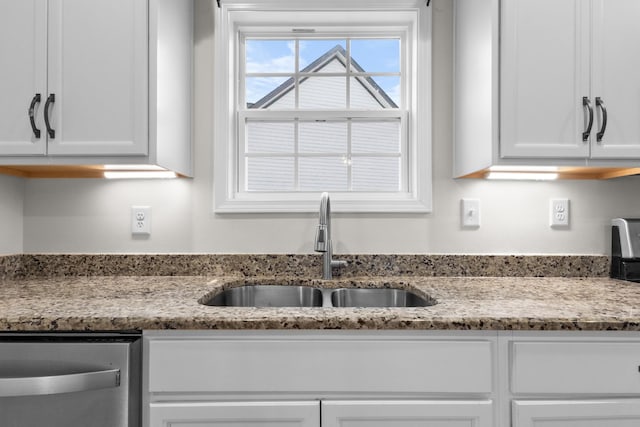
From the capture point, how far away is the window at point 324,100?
192 cm

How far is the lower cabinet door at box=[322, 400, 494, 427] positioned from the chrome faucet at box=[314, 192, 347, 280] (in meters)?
0.65

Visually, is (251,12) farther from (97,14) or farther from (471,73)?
(471,73)

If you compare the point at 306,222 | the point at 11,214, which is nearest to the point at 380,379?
the point at 306,222

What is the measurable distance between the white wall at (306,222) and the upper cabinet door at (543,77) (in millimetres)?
399

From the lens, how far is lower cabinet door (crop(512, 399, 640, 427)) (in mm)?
1127

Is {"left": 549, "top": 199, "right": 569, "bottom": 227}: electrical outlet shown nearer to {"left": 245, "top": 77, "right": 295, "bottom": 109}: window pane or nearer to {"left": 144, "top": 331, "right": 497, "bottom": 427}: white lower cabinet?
{"left": 144, "top": 331, "right": 497, "bottom": 427}: white lower cabinet

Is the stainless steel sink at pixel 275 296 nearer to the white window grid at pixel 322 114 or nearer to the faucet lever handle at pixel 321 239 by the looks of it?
the faucet lever handle at pixel 321 239

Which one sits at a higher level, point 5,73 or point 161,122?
point 5,73

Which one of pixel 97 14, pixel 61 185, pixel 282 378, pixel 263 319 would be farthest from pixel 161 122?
pixel 282 378

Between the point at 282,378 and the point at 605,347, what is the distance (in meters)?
0.83

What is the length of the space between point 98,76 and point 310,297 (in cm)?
110

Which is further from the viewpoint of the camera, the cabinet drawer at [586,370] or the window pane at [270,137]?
the window pane at [270,137]

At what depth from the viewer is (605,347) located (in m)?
1.13

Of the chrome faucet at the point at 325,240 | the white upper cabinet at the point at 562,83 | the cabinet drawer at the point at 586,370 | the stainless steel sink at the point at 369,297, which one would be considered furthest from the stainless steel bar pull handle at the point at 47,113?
the cabinet drawer at the point at 586,370
